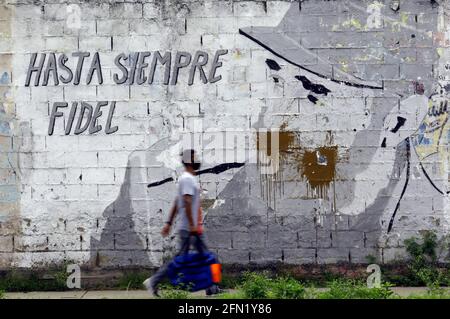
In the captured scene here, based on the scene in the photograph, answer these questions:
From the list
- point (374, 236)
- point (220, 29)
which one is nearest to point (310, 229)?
point (374, 236)

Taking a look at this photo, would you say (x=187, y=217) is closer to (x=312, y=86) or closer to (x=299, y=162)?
(x=299, y=162)

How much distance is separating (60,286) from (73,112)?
6.64 feet

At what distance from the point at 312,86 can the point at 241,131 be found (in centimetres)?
97

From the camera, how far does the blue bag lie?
9123 mm

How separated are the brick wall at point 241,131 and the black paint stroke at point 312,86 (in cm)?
1

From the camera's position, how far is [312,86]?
10297 mm

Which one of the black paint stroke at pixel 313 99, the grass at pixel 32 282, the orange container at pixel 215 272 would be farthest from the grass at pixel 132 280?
the black paint stroke at pixel 313 99

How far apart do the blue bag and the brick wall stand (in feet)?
3.69

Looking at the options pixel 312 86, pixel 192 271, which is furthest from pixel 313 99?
pixel 192 271

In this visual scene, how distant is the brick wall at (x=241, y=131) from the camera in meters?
10.2

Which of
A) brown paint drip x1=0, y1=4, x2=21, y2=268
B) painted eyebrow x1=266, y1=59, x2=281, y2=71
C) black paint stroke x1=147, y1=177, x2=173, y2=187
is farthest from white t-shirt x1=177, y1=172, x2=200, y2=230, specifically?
brown paint drip x1=0, y1=4, x2=21, y2=268

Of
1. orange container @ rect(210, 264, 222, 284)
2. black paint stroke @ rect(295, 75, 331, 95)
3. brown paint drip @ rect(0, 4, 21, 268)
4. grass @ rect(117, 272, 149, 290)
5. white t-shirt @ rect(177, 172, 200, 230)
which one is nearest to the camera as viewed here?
white t-shirt @ rect(177, 172, 200, 230)

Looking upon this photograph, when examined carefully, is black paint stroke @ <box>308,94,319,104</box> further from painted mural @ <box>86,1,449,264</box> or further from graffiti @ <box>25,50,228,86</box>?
graffiti @ <box>25,50,228,86</box>
